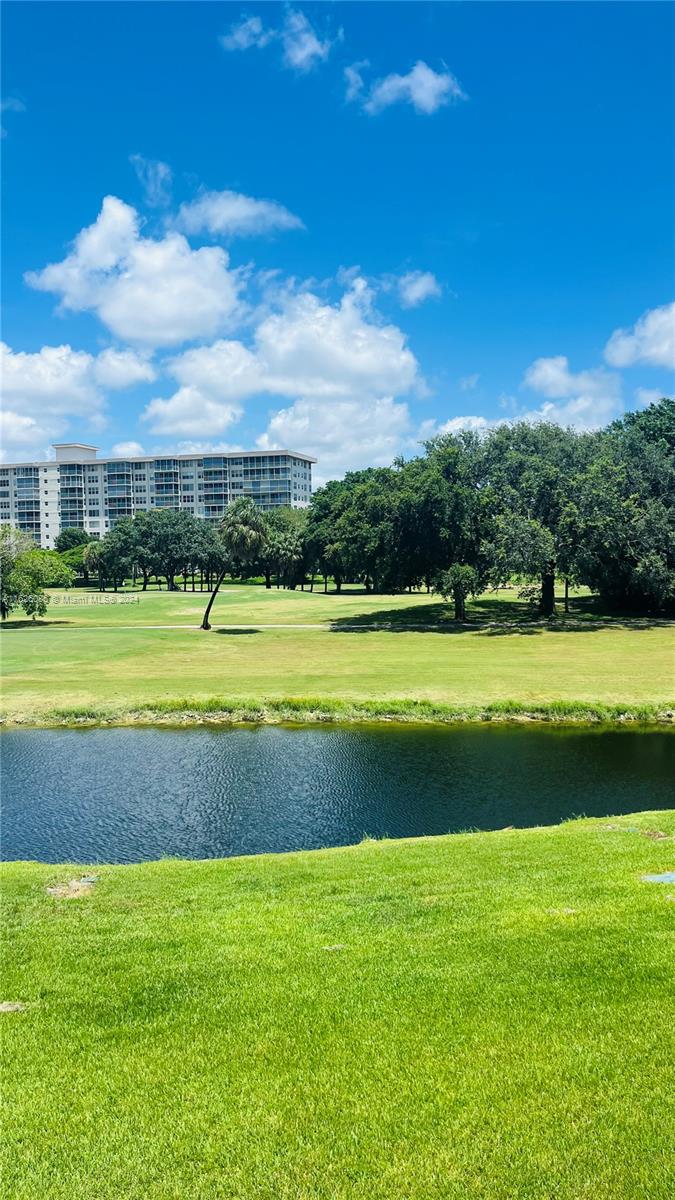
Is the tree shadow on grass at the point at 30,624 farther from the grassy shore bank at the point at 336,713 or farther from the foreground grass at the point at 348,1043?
the foreground grass at the point at 348,1043

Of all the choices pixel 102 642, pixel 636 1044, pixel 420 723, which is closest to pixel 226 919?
pixel 636 1044

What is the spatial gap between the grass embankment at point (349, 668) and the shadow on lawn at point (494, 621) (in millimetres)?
218

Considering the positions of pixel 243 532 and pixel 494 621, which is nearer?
pixel 243 532

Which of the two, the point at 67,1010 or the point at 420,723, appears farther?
the point at 420,723

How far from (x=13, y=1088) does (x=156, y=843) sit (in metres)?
15.0

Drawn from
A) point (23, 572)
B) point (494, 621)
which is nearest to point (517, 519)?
point (494, 621)

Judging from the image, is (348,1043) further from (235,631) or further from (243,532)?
(235,631)

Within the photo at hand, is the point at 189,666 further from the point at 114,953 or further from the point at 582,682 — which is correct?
the point at 114,953

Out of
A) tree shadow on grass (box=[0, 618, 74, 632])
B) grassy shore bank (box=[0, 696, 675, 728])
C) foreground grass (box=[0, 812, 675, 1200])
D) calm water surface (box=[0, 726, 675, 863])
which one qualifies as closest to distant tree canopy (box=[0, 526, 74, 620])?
tree shadow on grass (box=[0, 618, 74, 632])

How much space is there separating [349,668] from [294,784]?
77.4ft

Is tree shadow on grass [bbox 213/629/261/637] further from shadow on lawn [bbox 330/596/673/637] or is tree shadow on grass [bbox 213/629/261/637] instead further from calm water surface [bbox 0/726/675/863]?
calm water surface [bbox 0/726/675/863]

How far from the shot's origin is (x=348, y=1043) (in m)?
8.62

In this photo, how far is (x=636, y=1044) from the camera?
8.32 meters

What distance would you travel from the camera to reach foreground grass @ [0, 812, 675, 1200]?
22.3 ft
